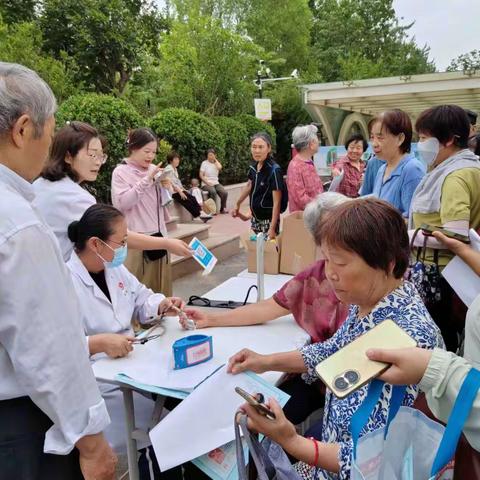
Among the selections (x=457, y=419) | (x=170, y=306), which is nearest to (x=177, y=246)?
(x=170, y=306)

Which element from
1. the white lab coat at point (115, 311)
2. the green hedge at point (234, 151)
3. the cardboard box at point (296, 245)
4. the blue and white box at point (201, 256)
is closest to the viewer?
the white lab coat at point (115, 311)

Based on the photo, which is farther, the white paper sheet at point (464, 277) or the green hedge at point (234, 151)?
the green hedge at point (234, 151)

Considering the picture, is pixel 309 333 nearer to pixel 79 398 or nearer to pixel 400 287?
pixel 400 287

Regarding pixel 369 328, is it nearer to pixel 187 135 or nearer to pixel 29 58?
pixel 187 135

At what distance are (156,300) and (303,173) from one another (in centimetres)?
264

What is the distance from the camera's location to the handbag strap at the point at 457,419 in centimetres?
77

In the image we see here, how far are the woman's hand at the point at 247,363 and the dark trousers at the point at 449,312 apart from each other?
3.65 ft

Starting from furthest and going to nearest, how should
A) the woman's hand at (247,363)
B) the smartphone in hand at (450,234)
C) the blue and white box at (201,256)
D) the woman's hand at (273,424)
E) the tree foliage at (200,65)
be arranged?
the tree foliage at (200,65) < the blue and white box at (201,256) < the smartphone in hand at (450,234) < the woman's hand at (247,363) < the woman's hand at (273,424)

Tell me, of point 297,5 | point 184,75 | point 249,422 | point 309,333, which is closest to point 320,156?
point 184,75

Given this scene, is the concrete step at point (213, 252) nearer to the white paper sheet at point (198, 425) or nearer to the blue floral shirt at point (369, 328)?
the white paper sheet at point (198, 425)

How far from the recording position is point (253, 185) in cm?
493

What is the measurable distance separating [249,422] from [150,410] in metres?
0.97

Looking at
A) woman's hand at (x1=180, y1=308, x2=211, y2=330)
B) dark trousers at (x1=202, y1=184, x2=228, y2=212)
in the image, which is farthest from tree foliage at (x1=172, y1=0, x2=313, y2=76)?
woman's hand at (x1=180, y1=308, x2=211, y2=330)

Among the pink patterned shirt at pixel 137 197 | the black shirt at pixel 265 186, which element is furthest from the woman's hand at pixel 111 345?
the black shirt at pixel 265 186
